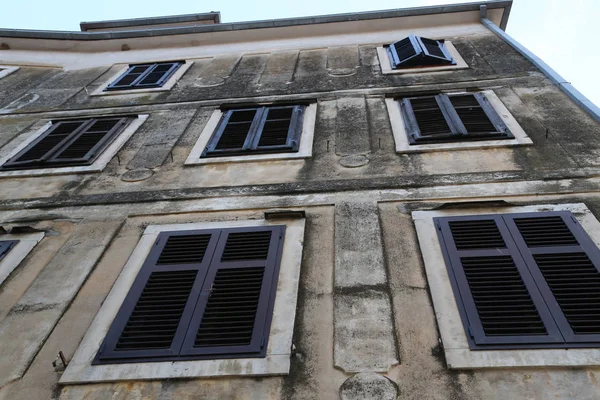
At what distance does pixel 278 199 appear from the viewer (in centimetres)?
659

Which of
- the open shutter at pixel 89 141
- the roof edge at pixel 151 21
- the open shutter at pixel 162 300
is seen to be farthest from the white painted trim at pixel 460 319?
the roof edge at pixel 151 21

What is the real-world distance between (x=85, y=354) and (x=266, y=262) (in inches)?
72.7

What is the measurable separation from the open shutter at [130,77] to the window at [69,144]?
1.69 m

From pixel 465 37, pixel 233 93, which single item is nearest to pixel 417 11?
pixel 465 37

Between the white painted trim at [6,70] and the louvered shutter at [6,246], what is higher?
the white painted trim at [6,70]

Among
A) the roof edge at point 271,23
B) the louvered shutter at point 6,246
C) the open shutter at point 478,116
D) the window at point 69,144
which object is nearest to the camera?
the louvered shutter at point 6,246

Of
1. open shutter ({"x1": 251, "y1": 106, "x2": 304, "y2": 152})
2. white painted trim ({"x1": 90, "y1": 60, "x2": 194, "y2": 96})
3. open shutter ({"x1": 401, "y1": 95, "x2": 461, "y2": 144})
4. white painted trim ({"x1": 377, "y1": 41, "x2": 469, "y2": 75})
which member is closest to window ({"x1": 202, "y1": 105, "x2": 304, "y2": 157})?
open shutter ({"x1": 251, "y1": 106, "x2": 304, "y2": 152})

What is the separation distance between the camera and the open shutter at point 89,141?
8.03 m

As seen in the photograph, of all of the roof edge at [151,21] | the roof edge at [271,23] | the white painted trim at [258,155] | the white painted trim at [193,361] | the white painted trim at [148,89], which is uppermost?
the roof edge at [151,21]

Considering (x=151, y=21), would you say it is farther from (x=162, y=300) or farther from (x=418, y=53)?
(x=162, y=300)

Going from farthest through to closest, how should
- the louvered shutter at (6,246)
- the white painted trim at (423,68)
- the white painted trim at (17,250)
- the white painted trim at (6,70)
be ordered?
1. the white painted trim at (6,70)
2. the white painted trim at (423,68)
3. the louvered shutter at (6,246)
4. the white painted trim at (17,250)

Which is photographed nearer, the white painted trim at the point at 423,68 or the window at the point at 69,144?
the window at the point at 69,144

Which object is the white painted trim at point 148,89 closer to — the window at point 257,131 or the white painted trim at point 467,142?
the window at point 257,131

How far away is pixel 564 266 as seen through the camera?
4.90 m
